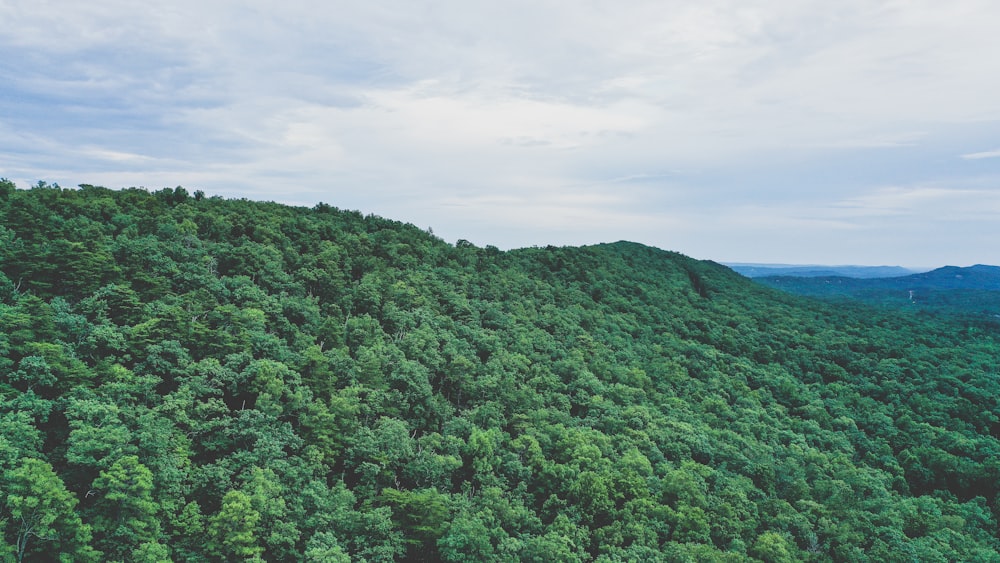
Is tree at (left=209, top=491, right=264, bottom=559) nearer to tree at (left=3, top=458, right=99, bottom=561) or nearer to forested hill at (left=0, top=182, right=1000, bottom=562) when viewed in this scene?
forested hill at (left=0, top=182, right=1000, bottom=562)

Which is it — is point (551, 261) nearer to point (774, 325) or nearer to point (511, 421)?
point (774, 325)

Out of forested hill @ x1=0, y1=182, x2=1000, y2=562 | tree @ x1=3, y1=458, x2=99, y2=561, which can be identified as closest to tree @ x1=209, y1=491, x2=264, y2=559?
forested hill @ x1=0, y1=182, x2=1000, y2=562

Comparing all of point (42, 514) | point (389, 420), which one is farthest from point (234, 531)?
point (389, 420)

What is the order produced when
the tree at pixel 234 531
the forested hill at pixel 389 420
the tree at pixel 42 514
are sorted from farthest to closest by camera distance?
the forested hill at pixel 389 420 → the tree at pixel 234 531 → the tree at pixel 42 514

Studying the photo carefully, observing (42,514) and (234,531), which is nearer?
(42,514)

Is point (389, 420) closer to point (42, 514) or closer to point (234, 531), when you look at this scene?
point (234, 531)

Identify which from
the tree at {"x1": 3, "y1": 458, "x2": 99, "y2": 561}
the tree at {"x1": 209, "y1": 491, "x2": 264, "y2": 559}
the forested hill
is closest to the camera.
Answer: the tree at {"x1": 3, "y1": 458, "x2": 99, "y2": 561}

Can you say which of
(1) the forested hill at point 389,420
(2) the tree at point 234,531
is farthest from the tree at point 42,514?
(2) the tree at point 234,531

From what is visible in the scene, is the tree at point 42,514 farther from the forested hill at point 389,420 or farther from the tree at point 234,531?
the tree at point 234,531
